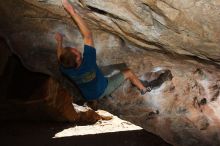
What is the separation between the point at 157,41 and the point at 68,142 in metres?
4.93

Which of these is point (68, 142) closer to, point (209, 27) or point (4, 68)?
point (4, 68)

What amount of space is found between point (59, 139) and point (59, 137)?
0.20m

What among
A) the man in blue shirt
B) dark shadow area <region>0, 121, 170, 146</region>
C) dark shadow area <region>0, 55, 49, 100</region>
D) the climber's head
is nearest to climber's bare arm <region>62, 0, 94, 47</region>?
the man in blue shirt

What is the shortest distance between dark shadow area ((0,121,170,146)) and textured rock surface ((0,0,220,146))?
3022 millimetres

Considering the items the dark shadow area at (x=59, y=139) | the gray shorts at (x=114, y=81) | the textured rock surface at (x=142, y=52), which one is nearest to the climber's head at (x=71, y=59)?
the textured rock surface at (x=142, y=52)

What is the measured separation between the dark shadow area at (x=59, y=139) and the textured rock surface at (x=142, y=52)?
3.02 m

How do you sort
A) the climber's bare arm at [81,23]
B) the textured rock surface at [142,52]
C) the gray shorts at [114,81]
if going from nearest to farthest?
the textured rock surface at [142,52] < the climber's bare arm at [81,23] < the gray shorts at [114,81]

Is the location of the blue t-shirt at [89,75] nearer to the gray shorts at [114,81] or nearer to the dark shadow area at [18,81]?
the gray shorts at [114,81]

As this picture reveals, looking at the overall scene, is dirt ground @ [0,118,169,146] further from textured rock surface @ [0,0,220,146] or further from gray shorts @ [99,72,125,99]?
gray shorts @ [99,72,125,99]

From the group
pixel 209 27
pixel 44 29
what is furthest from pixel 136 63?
pixel 209 27

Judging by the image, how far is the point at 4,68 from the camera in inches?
287

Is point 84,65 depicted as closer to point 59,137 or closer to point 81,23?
point 81,23

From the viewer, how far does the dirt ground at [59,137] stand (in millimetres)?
8117

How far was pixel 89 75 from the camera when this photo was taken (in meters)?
4.03
